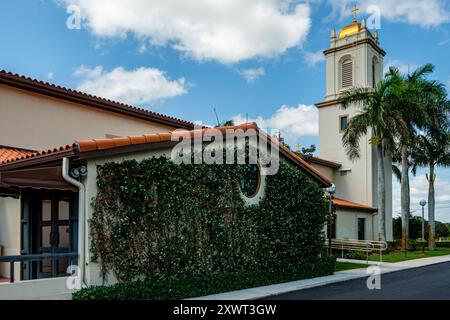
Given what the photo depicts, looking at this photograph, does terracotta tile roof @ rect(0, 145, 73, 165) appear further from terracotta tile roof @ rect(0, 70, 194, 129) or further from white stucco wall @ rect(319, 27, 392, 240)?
white stucco wall @ rect(319, 27, 392, 240)

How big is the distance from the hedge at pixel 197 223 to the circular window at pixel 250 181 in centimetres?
30

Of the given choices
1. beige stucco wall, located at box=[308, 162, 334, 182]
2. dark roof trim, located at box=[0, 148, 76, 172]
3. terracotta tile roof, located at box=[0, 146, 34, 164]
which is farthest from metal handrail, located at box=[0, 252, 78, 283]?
beige stucco wall, located at box=[308, 162, 334, 182]

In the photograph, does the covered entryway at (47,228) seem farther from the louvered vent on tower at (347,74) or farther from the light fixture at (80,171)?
the louvered vent on tower at (347,74)

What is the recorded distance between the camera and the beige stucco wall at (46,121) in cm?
1523

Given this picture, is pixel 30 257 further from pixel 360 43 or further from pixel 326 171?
pixel 360 43

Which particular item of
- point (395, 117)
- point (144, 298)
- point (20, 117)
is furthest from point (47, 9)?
point (395, 117)

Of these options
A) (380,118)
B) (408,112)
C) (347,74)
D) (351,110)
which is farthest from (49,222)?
(347,74)

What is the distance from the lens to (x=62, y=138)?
55.0 feet

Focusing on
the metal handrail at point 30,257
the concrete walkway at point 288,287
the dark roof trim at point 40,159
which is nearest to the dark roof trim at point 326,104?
the concrete walkway at point 288,287

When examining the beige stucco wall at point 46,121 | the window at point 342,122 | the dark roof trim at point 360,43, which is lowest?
the beige stucco wall at point 46,121

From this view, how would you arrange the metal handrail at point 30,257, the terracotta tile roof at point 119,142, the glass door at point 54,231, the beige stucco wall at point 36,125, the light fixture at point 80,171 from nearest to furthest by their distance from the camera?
1. the metal handrail at point 30,257
2. the terracotta tile roof at point 119,142
3. the light fixture at point 80,171
4. the glass door at point 54,231
5. the beige stucco wall at point 36,125

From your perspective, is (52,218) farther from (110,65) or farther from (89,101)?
(89,101)

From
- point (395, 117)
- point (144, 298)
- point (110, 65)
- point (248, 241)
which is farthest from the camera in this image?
point (395, 117)
